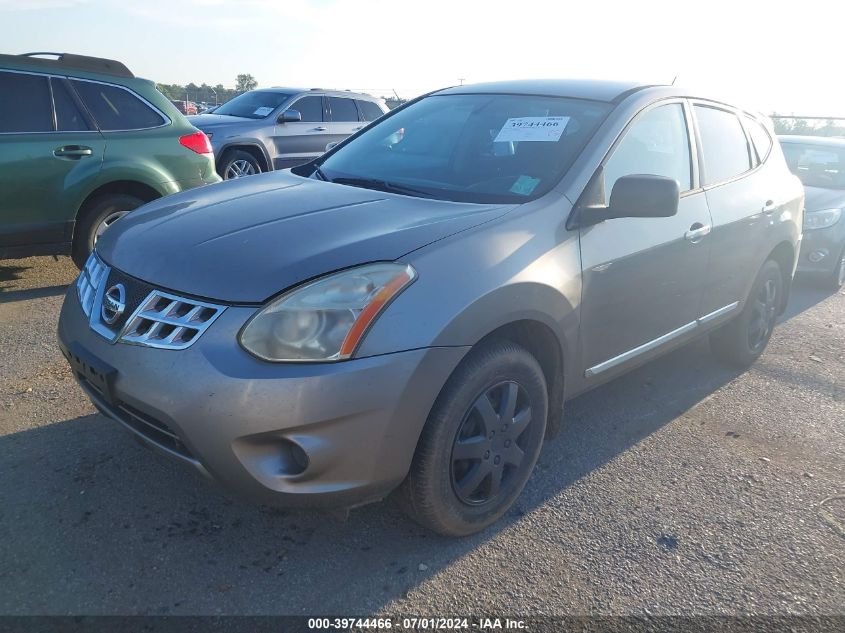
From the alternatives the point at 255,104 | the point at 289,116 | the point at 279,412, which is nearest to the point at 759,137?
the point at 279,412

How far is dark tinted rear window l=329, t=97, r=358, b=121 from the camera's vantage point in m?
11.6

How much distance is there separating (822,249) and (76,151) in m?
6.68

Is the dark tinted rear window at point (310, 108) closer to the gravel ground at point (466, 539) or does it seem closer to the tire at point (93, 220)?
the tire at point (93, 220)

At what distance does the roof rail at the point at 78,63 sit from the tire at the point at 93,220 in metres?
1.05

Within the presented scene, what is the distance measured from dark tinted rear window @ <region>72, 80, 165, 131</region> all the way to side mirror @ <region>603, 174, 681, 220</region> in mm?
4455

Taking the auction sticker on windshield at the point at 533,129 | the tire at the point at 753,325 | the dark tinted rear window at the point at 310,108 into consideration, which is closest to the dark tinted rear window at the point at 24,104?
the auction sticker on windshield at the point at 533,129

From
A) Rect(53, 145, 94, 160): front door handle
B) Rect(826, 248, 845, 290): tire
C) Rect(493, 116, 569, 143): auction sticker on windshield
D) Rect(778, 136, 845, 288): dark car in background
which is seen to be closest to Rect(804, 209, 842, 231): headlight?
Rect(778, 136, 845, 288): dark car in background

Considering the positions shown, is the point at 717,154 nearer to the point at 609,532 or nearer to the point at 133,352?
the point at 609,532

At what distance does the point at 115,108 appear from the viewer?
588 centimetres

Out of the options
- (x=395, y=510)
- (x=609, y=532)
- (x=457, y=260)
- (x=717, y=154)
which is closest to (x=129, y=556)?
(x=395, y=510)

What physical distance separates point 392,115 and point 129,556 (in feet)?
8.87

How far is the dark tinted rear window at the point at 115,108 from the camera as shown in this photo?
18.9 ft

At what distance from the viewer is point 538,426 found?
9.55 feet

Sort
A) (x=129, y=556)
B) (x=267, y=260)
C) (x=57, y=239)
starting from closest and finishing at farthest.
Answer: (x=267, y=260)
(x=129, y=556)
(x=57, y=239)
